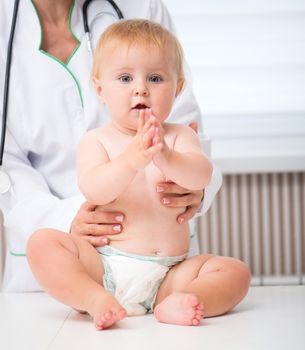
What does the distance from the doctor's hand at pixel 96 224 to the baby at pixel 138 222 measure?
14 millimetres

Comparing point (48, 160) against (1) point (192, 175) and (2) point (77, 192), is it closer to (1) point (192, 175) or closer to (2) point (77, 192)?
(2) point (77, 192)

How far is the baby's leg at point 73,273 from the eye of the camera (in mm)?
1113

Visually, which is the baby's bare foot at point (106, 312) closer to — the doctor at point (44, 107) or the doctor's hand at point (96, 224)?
the doctor's hand at point (96, 224)

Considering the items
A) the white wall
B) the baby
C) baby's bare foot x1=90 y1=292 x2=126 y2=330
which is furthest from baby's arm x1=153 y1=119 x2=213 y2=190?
the white wall

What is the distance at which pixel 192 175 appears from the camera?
45.8 inches

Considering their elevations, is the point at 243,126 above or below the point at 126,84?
below

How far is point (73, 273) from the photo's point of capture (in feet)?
3.81

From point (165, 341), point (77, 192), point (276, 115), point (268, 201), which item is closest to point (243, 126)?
point (276, 115)

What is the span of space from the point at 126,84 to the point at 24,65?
19.7 inches

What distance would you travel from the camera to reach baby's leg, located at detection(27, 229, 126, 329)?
1.11m

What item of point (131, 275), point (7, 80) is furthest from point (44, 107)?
point (131, 275)

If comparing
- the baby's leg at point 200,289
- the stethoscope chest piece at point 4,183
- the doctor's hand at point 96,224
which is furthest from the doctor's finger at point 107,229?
the stethoscope chest piece at point 4,183

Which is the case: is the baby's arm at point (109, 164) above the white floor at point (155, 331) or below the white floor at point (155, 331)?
above

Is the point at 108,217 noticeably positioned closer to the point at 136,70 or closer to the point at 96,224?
the point at 96,224
